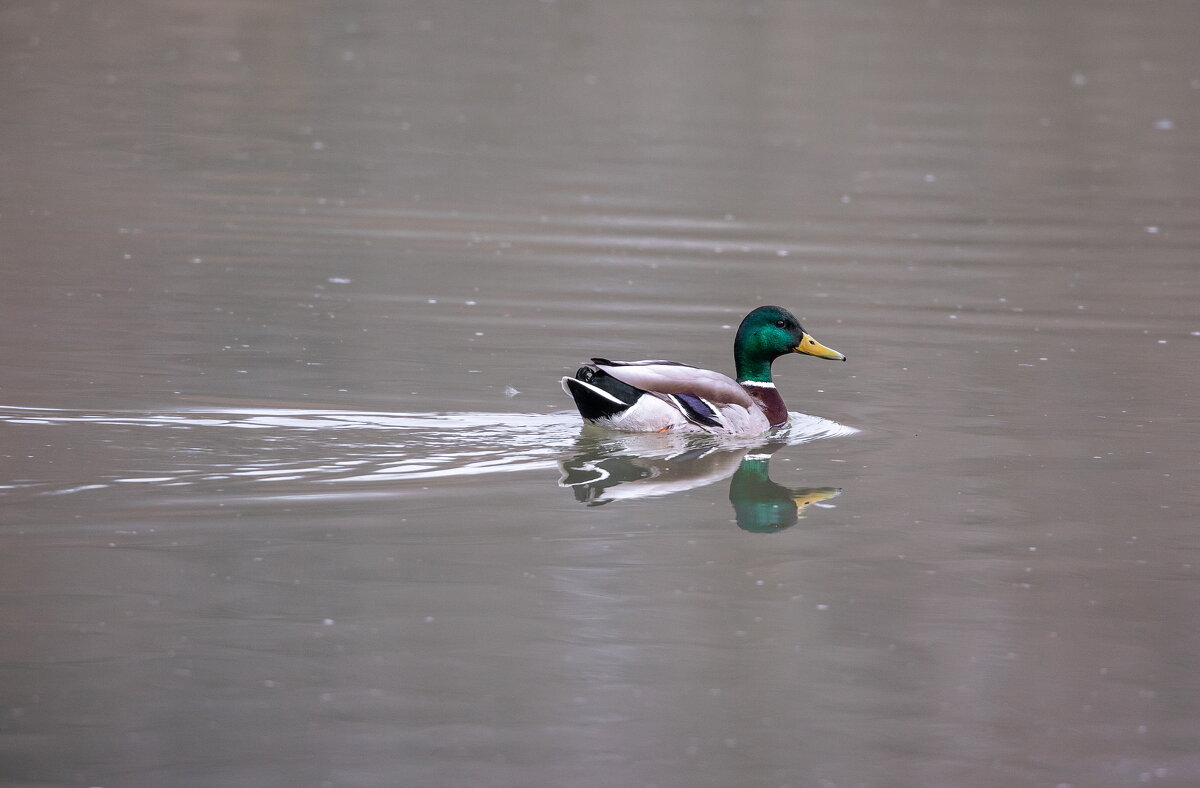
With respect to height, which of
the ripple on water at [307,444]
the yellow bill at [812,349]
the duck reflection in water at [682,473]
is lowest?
the duck reflection in water at [682,473]

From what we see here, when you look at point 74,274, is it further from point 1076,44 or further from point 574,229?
point 1076,44

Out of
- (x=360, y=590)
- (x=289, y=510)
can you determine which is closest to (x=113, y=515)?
(x=289, y=510)

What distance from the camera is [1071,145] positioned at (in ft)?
70.5

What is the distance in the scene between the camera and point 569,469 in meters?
8.15

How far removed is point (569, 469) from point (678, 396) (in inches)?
34.1

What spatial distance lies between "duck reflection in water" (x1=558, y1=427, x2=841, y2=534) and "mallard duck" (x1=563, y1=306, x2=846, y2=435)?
0.09 meters

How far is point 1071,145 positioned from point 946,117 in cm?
225

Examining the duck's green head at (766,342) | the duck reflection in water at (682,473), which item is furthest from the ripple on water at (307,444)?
the duck's green head at (766,342)

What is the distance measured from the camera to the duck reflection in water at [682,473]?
7.76 meters

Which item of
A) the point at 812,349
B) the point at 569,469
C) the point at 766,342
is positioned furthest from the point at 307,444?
the point at 812,349

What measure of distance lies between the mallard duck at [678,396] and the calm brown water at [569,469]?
15 centimetres

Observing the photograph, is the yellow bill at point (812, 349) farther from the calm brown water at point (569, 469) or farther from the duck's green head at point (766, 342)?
the calm brown water at point (569, 469)

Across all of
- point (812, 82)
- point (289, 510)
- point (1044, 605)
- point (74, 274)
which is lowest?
point (1044, 605)

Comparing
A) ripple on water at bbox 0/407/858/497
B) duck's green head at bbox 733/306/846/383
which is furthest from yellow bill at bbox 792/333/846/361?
ripple on water at bbox 0/407/858/497
